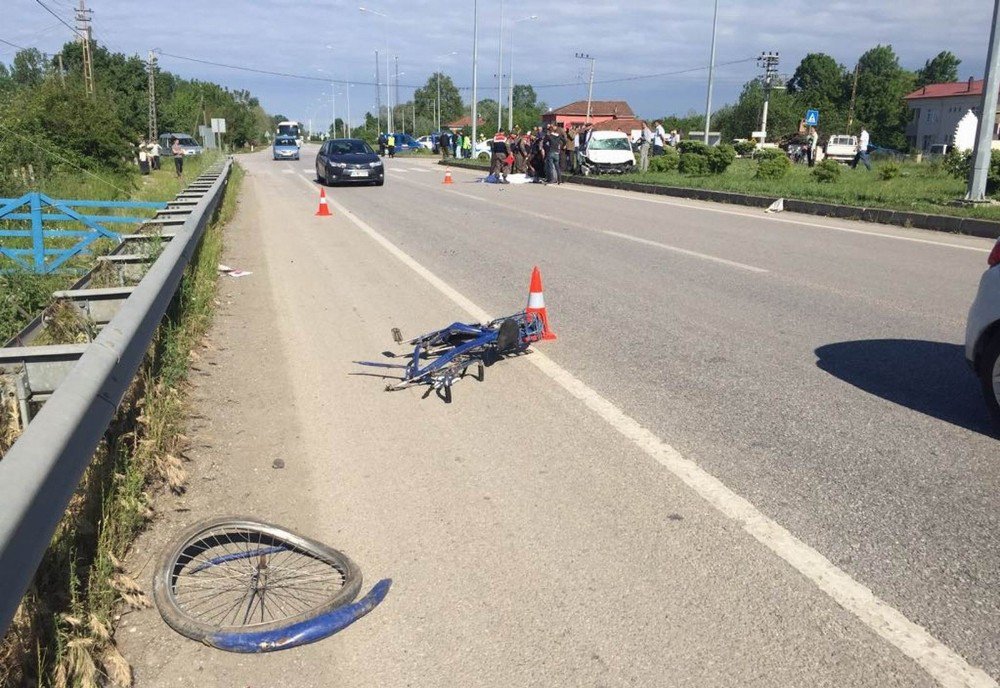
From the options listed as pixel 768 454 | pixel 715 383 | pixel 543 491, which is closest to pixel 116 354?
pixel 543 491

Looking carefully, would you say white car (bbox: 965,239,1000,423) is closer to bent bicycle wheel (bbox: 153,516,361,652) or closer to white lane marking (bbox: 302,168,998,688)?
white lane marking (bbox: 302,168,998,688)

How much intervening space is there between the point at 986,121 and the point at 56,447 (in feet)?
57.9

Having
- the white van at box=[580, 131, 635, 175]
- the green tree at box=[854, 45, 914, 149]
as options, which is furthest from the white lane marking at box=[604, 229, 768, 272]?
the green tree at box=[854, 45, 914, 149]

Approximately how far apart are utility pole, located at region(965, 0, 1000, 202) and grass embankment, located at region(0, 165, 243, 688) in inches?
623

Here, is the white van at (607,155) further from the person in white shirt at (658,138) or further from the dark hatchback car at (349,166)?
the dark hatchback car at (349,166)

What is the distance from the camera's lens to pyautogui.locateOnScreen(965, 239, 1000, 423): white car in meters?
4.92

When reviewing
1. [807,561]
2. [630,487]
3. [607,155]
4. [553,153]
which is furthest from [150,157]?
[807,561]

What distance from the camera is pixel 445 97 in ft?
534

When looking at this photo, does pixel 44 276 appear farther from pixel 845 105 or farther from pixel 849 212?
pixel 845 105

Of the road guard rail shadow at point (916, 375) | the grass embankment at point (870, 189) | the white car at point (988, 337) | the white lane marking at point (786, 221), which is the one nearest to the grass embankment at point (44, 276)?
the road guard rail shadow at point (916, 375)

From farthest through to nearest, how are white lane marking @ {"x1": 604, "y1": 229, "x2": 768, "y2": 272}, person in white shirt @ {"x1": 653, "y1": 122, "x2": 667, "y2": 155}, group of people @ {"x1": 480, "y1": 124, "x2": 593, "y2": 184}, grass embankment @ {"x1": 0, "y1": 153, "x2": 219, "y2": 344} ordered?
person in white shirt @ {"x1": 653, "y1": 122, "x2": 667, "y2": 155}
group of people @ {"x1": 480, "y1": 124, "x2": 593, "y2": 184}
white lane marking @ {"x1": 604, "y1": 229, "x2": 768, "y2": 272}
grass embankment @ {"x1": 0, "y1": 153, "x2": 219, "y2": 344}

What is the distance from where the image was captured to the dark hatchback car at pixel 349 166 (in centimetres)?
2731

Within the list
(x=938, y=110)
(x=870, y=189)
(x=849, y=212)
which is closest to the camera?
(x=849, y=212)

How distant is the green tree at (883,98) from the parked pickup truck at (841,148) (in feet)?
124
